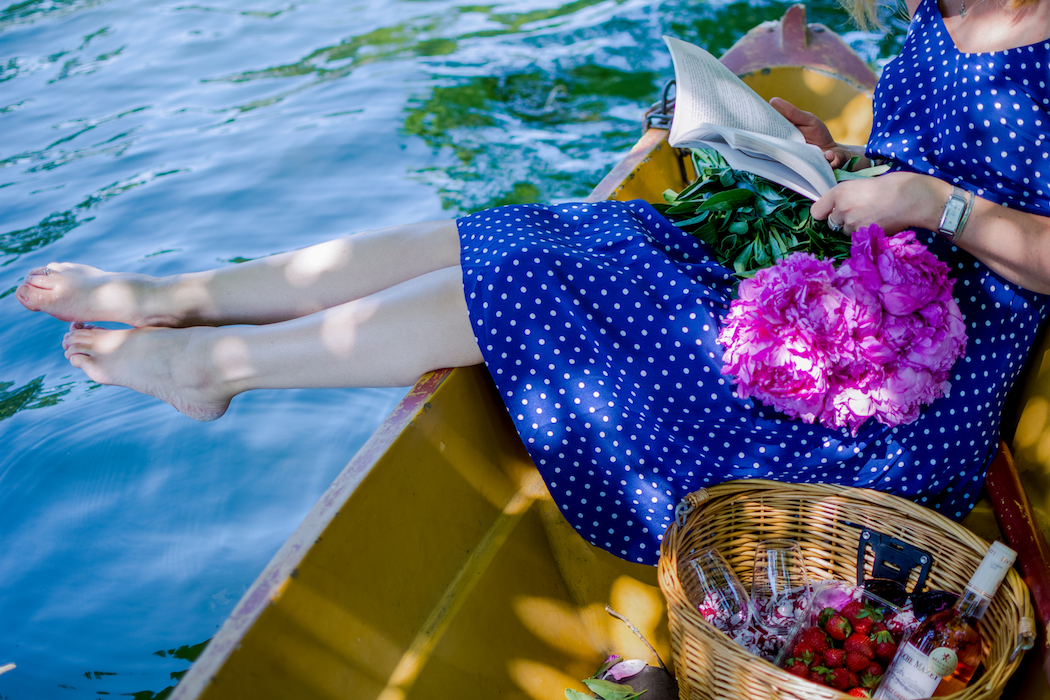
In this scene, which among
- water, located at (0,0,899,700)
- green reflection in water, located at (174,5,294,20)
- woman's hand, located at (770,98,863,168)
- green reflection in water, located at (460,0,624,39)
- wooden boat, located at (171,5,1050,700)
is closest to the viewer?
wooden boat, located at (171,5,1050,700)

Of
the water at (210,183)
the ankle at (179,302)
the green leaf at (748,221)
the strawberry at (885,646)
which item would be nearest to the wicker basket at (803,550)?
the strawberry at (885,646)

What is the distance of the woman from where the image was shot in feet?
3.81

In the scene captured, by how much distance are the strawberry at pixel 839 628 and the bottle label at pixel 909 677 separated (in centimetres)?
8

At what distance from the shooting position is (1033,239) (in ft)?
3.59

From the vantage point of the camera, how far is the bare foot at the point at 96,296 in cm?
148

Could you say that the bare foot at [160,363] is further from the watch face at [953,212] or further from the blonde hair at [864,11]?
the blonde hair at [864,11]

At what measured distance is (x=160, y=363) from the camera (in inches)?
55.2

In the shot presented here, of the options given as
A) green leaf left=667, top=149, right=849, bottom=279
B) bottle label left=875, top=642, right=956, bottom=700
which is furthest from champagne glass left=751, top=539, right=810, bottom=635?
green leaf left=667, top=149, right=849, bottom=279

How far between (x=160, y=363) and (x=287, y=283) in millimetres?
268

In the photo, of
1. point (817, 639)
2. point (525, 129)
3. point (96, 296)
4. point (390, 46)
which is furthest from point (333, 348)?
point (390, 46)

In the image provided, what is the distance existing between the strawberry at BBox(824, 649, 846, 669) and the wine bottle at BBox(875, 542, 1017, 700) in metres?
0.06

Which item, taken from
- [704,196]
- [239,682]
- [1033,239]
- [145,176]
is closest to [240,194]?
[145,176]

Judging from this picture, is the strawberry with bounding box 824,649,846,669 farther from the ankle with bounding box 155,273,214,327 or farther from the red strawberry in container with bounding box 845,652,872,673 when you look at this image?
the ankle with bounding box 155,273,214,327

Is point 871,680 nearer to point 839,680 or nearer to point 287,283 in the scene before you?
point 839,680
